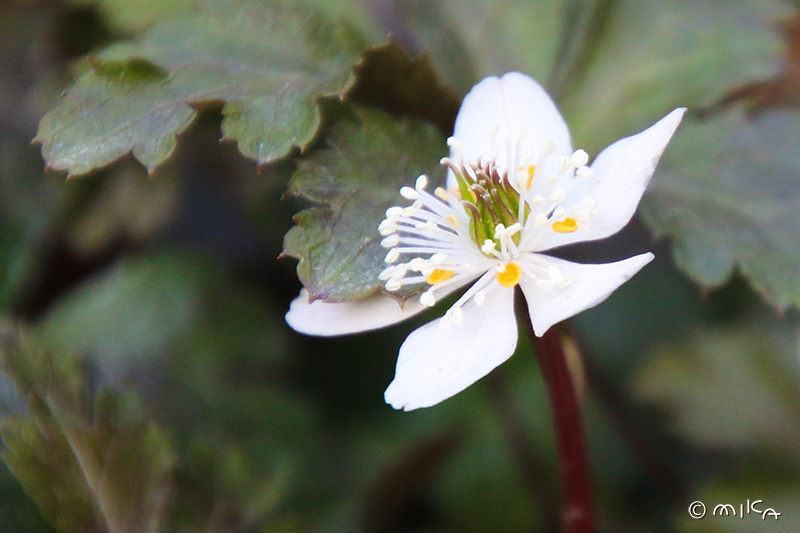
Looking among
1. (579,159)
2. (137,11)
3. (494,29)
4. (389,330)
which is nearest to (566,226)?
(579,159)

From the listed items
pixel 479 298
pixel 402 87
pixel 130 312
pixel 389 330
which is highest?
pixel 402 87

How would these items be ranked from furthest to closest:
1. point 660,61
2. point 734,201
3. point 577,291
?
point 660,61, point 734,201, point 577,291

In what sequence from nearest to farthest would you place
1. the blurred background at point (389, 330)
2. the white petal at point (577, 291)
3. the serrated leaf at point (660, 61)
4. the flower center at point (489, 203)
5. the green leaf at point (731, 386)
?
the white petal at point (577, 291)
the flower center at point (489, 203)
the blurred background at point (389, 330)
the serrated leaf at point (660, 61)
the green leaf at point (731, 386)

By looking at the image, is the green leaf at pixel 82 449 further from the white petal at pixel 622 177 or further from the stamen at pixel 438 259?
the white petal at pixel 622 177

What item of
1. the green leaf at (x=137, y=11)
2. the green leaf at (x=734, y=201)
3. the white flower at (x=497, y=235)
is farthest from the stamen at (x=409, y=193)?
the green leaf at (x=137, y=11)

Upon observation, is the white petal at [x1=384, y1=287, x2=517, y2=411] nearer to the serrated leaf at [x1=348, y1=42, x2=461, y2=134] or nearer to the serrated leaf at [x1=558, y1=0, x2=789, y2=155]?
the serrated leaf at [x1=348, y1=42, x2=461, y2=134]

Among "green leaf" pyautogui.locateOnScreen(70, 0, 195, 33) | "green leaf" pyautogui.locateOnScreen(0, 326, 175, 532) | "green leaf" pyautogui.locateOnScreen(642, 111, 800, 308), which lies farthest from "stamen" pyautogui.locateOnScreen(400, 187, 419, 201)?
"green leaf" pyautogui.locateOnScreen(70, 0, 195, 33)

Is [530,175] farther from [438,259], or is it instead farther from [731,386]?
[731,386]

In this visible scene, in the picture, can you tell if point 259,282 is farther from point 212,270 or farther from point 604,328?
point 604,328
